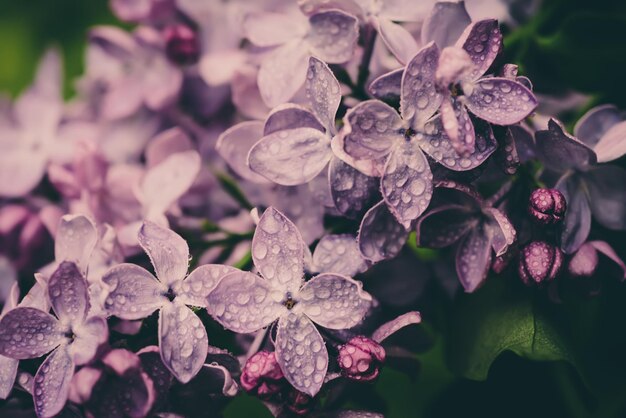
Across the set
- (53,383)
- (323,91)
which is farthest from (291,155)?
(53,383)

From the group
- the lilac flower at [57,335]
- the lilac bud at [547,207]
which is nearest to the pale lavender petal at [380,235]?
the lilac bud at [547,207]

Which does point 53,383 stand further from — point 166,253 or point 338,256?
point 338,256

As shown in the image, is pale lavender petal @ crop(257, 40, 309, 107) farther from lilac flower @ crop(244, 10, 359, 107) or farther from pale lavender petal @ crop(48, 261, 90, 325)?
pale lavender petal @ crop(48, 261, 90, 325)

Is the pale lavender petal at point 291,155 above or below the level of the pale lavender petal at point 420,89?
below

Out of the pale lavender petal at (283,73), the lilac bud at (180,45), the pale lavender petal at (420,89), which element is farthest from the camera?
the lilac bud at (180,45)

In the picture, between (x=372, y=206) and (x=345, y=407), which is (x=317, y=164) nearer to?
(x=372, y=206)

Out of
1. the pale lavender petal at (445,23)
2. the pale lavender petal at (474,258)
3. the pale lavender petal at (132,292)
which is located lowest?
the pale lavender petal at (132,292)

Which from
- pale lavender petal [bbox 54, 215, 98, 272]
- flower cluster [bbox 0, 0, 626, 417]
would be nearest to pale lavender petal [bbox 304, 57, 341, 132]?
flower cluster [bbox 0, 0, 626, 417]

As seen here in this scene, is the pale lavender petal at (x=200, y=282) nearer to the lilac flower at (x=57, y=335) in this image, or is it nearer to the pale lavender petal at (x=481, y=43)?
the lilac flower at (x=57, y=335)
